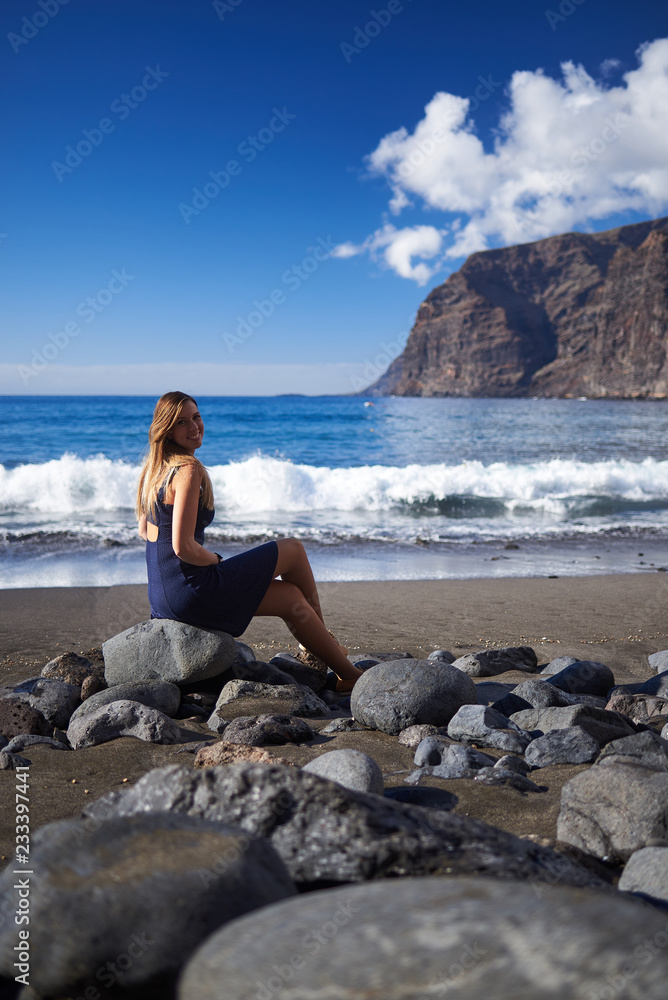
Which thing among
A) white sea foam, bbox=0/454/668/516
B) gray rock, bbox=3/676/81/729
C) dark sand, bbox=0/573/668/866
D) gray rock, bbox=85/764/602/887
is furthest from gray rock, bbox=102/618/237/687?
white sea foam, bbox=0/454/668/516

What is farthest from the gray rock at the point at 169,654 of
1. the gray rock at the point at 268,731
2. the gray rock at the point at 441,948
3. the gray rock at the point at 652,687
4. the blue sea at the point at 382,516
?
the blue sea at the point at 382,516

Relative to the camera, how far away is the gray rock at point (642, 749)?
2.94 m

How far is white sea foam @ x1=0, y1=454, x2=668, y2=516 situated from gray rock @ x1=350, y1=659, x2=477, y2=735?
9820 mm

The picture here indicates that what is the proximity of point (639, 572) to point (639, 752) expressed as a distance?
20.7ft

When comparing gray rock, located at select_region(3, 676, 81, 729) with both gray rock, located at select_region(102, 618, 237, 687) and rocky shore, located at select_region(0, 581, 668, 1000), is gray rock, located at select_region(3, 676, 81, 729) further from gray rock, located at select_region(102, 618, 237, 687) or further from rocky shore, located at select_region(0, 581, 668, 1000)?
gray rock, located at select_region(102, 618, 237, 687)

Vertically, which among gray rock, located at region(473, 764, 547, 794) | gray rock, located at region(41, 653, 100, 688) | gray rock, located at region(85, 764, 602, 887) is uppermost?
gray rock, located at region(85, 764, 602, 887)

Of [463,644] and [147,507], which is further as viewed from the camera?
[463,644]

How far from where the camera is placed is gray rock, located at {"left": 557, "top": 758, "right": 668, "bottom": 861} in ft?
7.50

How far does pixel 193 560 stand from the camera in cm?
413

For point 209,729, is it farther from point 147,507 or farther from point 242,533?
point 242,533

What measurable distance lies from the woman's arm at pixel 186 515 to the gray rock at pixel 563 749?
6.99 ft

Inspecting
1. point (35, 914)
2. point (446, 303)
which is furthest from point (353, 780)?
point (446, 303)

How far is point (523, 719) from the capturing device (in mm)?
3758

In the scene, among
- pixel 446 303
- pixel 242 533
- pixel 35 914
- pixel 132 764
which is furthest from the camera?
pixel 446 303
